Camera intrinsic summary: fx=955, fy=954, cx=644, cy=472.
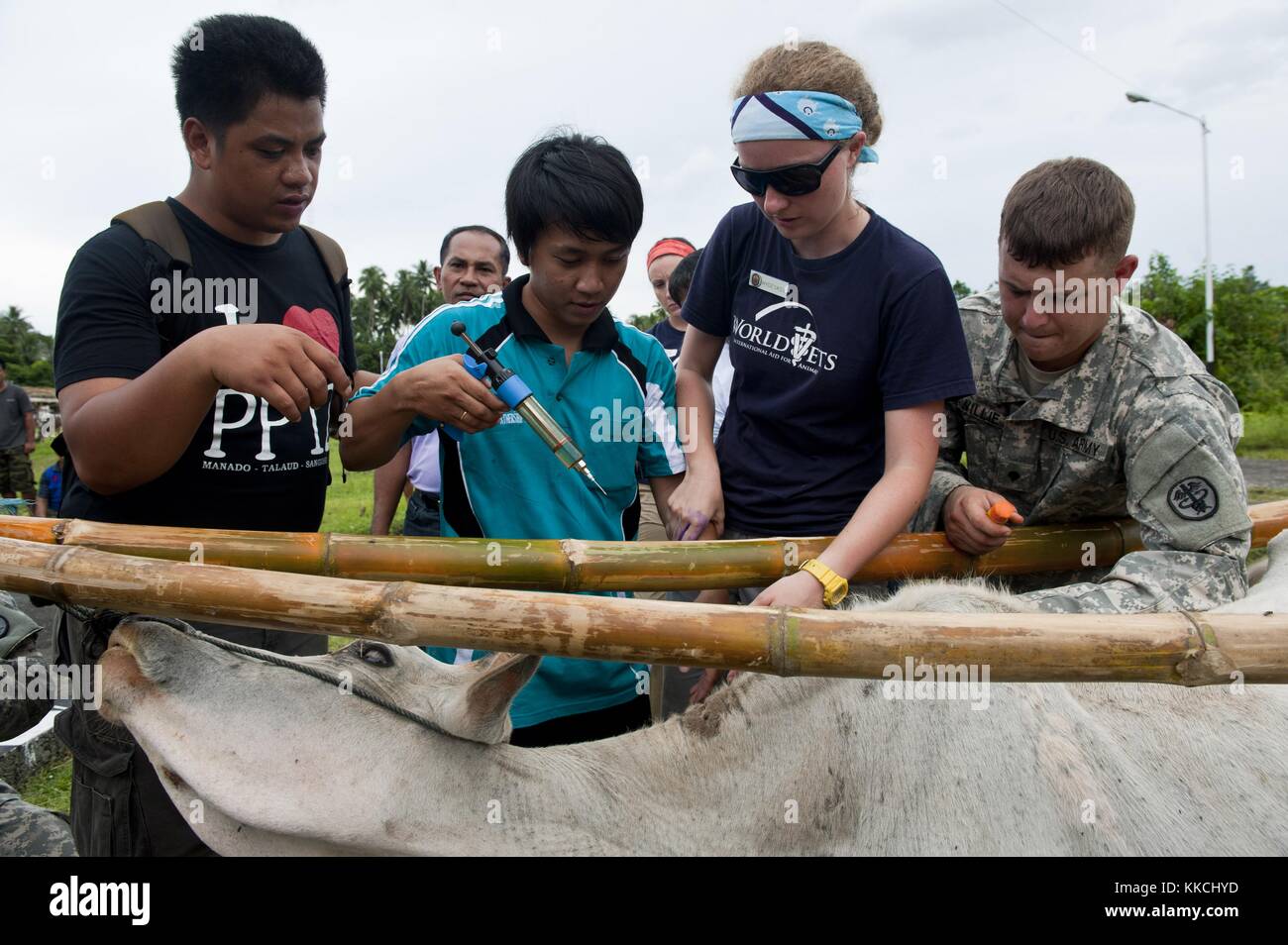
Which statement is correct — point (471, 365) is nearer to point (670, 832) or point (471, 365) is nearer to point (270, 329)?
point (270, 329)

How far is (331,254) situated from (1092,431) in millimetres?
2399

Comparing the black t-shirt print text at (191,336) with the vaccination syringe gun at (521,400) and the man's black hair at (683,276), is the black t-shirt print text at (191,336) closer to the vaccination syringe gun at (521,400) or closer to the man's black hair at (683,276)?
the vaccination syringe gun at (521,400)

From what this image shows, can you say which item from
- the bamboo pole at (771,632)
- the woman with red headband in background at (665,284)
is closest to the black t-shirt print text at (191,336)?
the bamboo pole at (771,632)

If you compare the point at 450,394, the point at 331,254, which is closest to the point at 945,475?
the point at 450,394

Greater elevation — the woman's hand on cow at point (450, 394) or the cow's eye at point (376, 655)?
the woman's hand on cow at point (450, 394)

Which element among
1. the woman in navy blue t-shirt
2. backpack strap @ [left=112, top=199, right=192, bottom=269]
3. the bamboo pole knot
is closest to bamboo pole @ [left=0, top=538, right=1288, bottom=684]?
the bamboo pole knot

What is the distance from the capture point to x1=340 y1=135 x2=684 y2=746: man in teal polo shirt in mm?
2676

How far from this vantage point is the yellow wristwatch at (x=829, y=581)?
2246mm

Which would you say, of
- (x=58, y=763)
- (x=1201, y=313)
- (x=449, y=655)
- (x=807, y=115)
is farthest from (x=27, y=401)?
(x=1201, y=313)

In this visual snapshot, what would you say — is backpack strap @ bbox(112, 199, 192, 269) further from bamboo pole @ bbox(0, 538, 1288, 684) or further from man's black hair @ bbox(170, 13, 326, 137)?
bamboo pole @ bbox(0, 538, 1288, 684)

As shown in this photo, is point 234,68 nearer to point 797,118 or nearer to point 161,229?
point 161,229

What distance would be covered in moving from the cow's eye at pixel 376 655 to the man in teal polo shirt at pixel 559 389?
0.58 metres

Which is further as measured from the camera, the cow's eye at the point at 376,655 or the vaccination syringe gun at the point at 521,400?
the vaccination syringe gun at the point at 521,400
